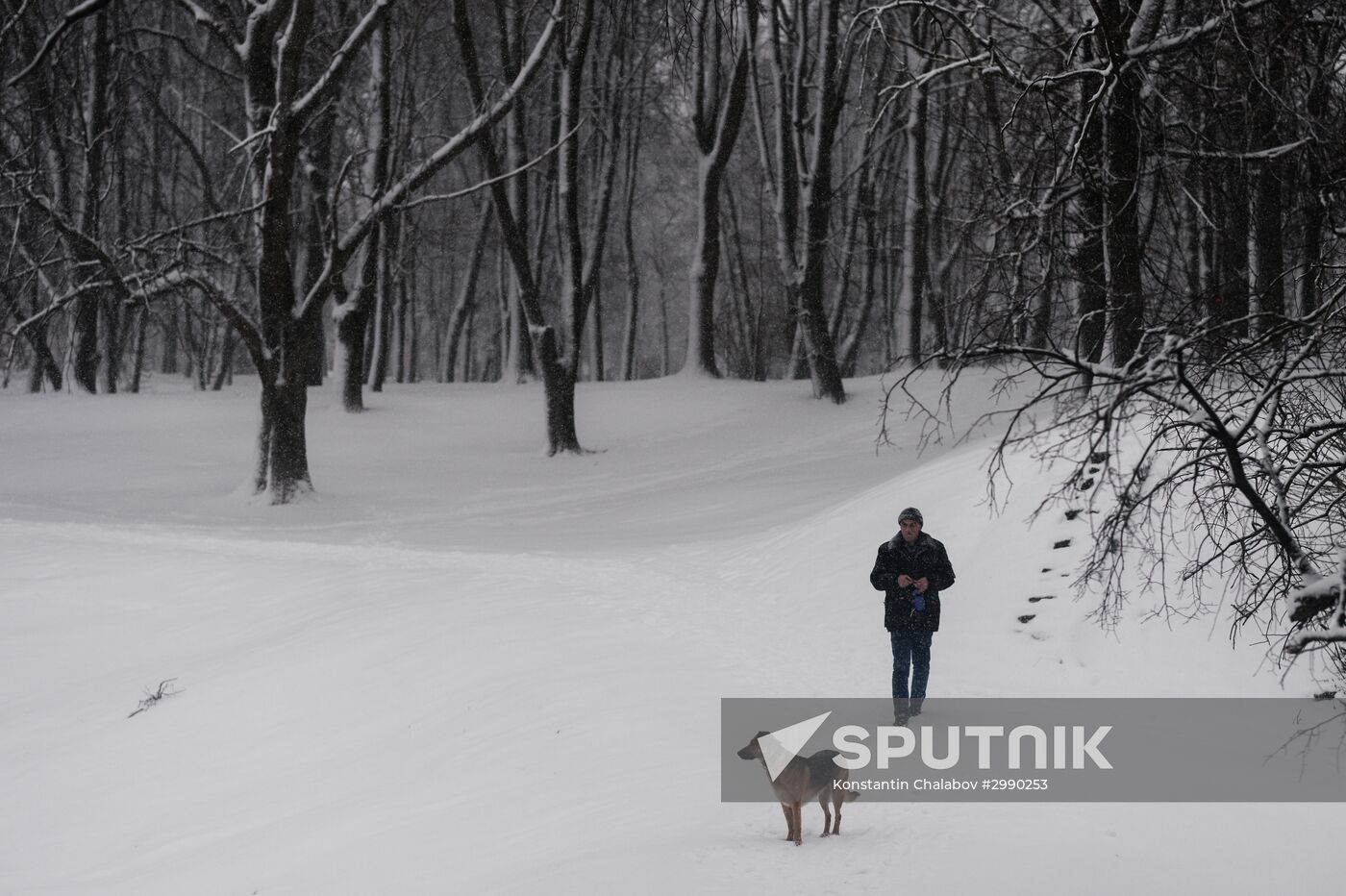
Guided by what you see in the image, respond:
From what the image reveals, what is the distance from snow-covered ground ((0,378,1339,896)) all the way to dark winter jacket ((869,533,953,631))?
4.05 feet

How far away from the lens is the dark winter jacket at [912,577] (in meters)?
7.75

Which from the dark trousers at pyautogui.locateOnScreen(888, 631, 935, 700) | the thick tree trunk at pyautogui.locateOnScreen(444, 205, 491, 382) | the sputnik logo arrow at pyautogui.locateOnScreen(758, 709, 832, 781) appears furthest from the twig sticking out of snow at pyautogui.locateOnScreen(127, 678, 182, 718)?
the thick tree trunk at pyautogui.locateOnScreen(444, 205, 491, 382)

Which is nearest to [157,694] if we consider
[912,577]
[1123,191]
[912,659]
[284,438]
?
[912,659]

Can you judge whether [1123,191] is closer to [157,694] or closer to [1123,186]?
[1123,186]

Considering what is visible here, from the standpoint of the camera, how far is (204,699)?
9.98m

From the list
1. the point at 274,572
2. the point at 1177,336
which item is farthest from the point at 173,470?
the point at 1177,336

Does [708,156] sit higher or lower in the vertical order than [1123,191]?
higher

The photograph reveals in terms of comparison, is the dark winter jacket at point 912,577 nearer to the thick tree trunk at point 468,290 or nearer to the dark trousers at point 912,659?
the dark trousers at point 912,659

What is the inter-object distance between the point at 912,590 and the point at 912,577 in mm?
86

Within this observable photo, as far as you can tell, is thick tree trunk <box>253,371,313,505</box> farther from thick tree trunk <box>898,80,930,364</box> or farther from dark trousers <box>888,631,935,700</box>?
thick tree trunk <box>898,80,930,364</box>

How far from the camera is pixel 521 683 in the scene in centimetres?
920

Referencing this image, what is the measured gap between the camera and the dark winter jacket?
775cm

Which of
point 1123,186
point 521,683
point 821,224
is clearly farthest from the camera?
point 821,224

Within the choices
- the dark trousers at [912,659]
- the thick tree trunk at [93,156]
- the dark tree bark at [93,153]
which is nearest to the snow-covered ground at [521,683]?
the dark trousers at [912,659]
